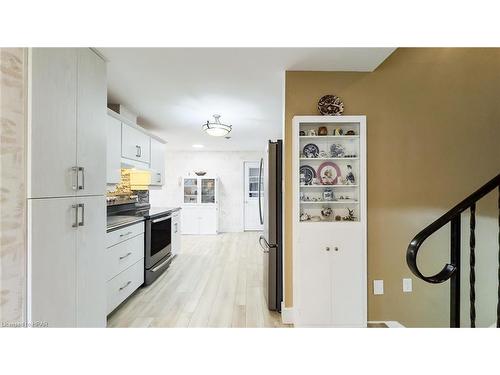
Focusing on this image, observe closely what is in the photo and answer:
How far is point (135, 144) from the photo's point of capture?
136 inches

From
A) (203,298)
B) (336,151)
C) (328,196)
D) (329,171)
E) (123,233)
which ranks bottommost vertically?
(203,298)

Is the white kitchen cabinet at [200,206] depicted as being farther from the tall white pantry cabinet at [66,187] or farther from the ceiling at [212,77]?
the tall white pantry cabinet at [66,187]

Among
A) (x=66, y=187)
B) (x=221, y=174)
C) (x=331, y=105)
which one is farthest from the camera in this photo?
(x=221, y=174)

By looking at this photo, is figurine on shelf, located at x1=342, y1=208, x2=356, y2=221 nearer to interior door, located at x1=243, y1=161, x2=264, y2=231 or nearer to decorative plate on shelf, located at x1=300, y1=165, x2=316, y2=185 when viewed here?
decorative plate on shelf, located at x1=300, y1=165, x2=316, y2=185

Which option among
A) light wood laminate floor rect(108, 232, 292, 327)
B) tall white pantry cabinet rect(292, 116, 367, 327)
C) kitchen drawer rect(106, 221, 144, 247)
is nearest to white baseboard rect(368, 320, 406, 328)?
tall white pantry cabinet rect(292, 116, 367, 327)

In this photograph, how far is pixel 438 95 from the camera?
241 centimetres

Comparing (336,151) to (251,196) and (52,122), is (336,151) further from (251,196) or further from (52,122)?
(251,196)

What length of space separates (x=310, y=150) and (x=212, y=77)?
1.16 m

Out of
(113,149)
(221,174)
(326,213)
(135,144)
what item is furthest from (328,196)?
(221,174)

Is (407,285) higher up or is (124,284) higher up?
(407,285)

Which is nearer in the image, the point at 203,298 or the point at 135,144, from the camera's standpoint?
the point at 203,298
